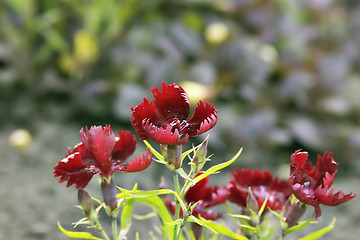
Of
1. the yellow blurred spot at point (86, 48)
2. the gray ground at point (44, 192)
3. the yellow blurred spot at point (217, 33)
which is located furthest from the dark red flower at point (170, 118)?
the yellow blurred spot at point (217, 33)

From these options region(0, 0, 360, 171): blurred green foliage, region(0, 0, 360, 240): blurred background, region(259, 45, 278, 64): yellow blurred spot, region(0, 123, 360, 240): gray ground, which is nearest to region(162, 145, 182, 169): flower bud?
region(0, 123, 360, 240): gray ground

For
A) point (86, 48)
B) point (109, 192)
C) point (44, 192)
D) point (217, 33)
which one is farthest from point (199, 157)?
point (217, 33)

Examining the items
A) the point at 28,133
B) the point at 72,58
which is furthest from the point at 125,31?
the point at 28,133

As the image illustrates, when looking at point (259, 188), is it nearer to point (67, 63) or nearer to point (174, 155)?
point (174, 155)

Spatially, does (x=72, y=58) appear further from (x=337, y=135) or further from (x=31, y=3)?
(x=337, y=135)

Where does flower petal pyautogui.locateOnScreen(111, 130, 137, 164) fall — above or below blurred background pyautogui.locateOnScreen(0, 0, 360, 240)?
below

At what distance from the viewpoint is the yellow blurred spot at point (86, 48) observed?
1.81 meters

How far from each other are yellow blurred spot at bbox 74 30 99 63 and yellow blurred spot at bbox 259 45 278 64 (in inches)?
28.0

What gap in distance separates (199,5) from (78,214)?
127 centimetres

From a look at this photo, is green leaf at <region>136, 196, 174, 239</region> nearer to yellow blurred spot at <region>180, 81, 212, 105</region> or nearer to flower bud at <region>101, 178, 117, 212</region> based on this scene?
flower bud at <region>101, 178, 117, 212</region>

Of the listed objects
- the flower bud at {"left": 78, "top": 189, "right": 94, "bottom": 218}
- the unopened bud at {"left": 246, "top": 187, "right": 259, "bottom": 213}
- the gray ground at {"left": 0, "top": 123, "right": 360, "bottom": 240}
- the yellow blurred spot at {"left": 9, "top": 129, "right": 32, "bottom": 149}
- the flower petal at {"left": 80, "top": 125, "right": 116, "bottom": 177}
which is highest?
the yellow blurred spot at {"left": 9, "top": 129, "right": 32, "bottom": 149}

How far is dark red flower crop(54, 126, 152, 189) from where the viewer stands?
1.90 ft

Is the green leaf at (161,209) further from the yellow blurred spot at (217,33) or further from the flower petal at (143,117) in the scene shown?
the yellow blurred spot at (217,33)

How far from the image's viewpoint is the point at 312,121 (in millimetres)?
1903
